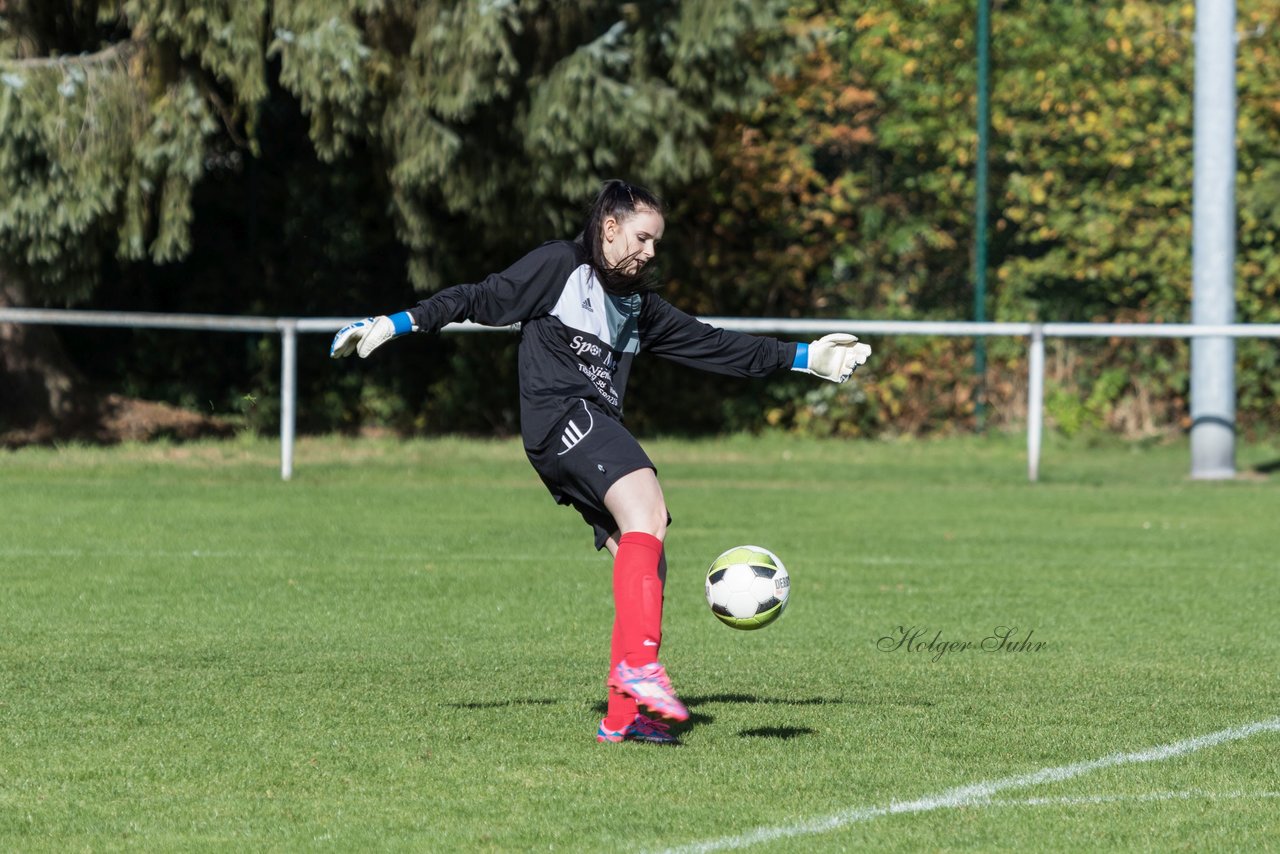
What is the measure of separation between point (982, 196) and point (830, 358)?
1353 centimetres

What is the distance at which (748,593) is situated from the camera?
6.13 meters

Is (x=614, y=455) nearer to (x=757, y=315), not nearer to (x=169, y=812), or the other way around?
(x=169, y=812)

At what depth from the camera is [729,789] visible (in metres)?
5.17

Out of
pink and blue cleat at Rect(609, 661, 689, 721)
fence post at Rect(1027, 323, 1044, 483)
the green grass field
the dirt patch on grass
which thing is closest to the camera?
the green grass field

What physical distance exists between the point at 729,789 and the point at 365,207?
15044 millimetres

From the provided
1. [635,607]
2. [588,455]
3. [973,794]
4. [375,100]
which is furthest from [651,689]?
[375,100]

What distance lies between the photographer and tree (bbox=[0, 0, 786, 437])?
1578cm

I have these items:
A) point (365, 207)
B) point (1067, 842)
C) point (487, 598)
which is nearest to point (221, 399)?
point (365, 207)

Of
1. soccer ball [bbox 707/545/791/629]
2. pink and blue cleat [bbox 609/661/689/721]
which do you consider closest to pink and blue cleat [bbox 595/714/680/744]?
pink and blue cleat [bbox 609/661/689/721]

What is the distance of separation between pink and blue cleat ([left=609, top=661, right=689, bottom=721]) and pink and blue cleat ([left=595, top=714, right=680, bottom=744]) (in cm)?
20

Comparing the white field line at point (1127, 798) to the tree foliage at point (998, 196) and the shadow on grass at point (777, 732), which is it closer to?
the shadow on grass at point (777, 732)

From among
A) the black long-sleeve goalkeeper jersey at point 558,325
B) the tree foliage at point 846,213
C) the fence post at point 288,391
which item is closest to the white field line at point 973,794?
the black long-sleeve goalkeeper jersey at point 558,325

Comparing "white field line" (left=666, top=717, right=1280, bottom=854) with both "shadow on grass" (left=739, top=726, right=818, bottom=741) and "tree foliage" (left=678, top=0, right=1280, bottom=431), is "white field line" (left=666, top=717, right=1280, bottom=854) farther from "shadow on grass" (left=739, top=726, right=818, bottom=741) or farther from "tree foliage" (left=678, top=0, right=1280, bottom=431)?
"tree foliage" (left=678, top=0, right=1280, bottom=431)

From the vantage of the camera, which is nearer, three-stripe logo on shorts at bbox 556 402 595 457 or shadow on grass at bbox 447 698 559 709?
three-stripe logo on shorts at bbox 556 402 595 457
